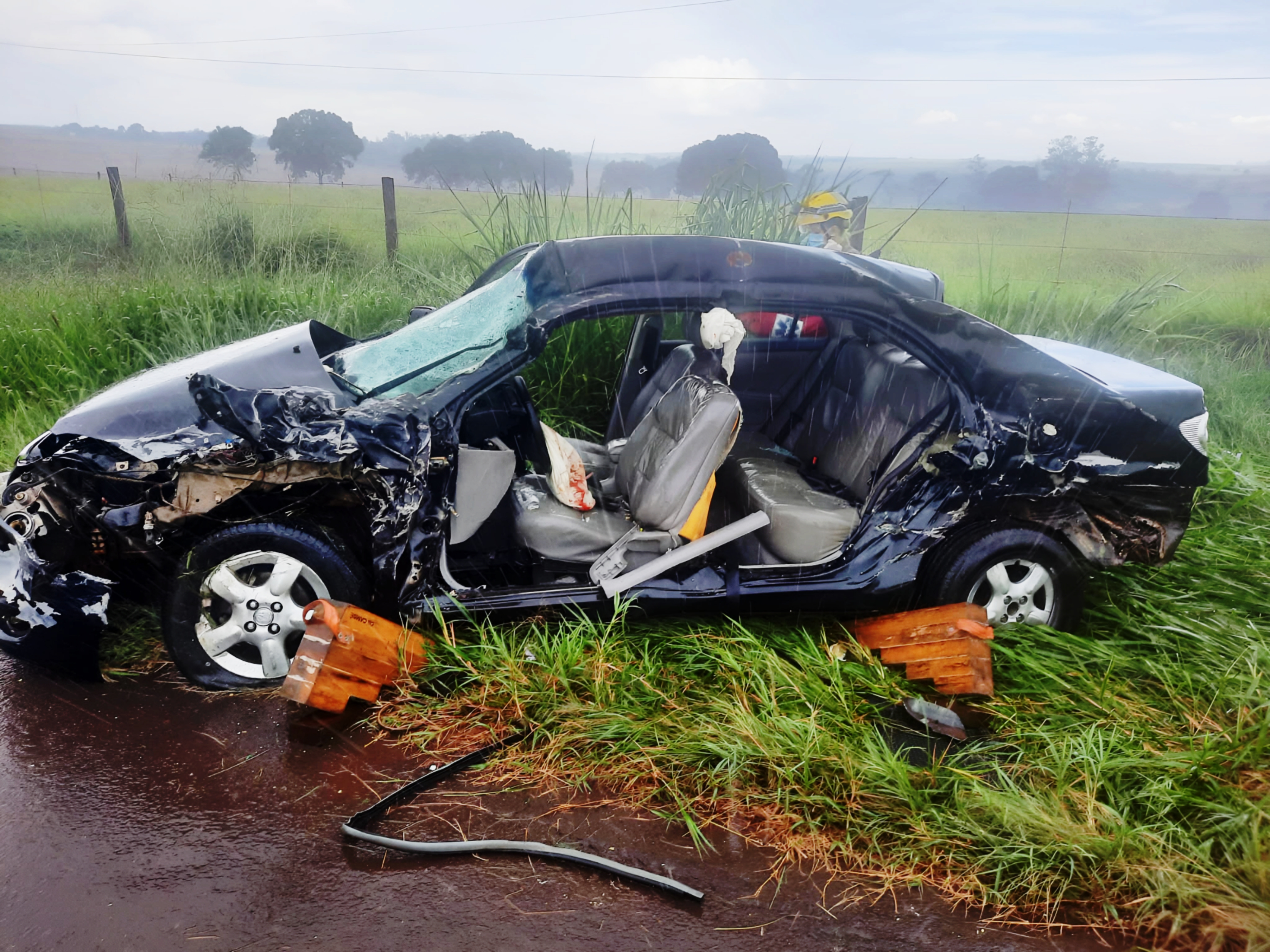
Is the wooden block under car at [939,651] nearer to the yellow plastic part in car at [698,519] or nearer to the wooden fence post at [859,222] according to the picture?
the yellow plastic part in car at [698,519]

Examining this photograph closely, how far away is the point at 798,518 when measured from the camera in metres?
3.30

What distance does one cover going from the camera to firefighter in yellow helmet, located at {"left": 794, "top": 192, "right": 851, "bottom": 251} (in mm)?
6578

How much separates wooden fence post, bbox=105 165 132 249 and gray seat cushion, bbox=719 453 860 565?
8603 millimetres

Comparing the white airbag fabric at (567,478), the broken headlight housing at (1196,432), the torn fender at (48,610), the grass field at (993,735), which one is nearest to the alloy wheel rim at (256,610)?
the torn fender at (48,610)

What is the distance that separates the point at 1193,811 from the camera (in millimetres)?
2594

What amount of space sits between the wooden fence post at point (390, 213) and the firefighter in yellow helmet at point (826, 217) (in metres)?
4.59

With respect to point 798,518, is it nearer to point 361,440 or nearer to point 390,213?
point 361,440

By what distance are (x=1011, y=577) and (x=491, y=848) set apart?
2.21m

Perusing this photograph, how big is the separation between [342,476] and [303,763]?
96cm

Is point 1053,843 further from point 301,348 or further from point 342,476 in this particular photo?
point 301,348

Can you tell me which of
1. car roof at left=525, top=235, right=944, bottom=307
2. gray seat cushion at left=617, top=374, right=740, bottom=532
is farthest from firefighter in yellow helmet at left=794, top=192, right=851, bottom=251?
gray seat cushion at left=617, top=374, right=740, bottom=532

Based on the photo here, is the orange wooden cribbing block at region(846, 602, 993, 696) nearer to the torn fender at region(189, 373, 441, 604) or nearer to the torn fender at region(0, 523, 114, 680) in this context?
the torn fender at region(189, 373, 441, 604)

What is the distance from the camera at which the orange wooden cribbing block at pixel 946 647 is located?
3.09 m

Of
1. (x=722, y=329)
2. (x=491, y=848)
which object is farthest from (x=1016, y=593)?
(x=491, y=848)
